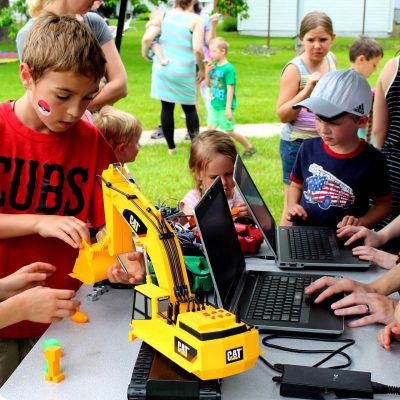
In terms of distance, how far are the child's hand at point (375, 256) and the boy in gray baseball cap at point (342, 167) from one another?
15.7 inches

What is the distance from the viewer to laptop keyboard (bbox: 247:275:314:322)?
1.99m

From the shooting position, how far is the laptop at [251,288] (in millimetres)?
1915

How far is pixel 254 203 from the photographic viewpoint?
2.58 m

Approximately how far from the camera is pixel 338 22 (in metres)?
20.2

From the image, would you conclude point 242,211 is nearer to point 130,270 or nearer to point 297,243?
point 297,243

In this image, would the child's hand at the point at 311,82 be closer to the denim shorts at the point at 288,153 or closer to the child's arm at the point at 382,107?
the denim shorts at the point at 288,153

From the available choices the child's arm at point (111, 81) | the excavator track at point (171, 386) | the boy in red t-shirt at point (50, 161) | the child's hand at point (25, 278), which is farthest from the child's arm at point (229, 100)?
the excavator track at point (171, 386)

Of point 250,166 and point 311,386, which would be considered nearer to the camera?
point 311,386

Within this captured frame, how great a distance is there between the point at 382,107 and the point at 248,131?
18.8ft

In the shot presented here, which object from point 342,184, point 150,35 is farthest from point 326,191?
point 150,35

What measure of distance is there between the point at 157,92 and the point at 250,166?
51.8 inches

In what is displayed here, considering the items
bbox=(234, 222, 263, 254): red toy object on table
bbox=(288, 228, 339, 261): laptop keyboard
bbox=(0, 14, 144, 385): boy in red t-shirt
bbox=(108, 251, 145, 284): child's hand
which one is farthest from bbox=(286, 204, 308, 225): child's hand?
bbox=(108, 251, 145, 284): child's hand

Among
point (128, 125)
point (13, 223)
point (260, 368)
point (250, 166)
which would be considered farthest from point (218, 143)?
point (250, 166)

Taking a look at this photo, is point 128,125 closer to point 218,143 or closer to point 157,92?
point 218,143
